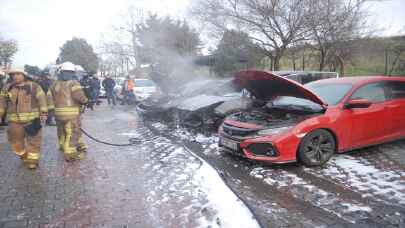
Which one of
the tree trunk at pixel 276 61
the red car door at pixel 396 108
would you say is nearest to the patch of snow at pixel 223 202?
the red car door at pixel 396 108

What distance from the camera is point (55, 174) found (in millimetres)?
5133

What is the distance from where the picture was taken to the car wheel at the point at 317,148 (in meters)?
5.06

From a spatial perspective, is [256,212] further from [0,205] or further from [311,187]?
[0,205]

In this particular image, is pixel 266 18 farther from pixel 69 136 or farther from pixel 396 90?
pixel 69 136

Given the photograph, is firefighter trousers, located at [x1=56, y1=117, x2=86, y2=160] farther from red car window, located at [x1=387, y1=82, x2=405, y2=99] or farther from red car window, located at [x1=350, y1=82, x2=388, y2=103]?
red car window, located at [x1=387, y1=82, x2=405, y2=99]

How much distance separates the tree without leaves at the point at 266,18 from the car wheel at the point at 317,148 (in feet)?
36.9

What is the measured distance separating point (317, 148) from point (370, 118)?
1189mm

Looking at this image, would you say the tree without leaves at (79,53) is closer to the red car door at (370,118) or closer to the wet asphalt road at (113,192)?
the wet asphalt road at (113,192)

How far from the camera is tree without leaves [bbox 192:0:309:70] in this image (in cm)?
1536

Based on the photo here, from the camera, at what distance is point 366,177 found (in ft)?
15.6

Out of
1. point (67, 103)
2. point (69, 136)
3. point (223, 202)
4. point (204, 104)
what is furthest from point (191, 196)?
point (204, 104)

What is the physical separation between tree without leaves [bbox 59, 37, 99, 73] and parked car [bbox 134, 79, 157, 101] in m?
33.8

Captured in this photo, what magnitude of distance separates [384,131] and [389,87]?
33.6 inches

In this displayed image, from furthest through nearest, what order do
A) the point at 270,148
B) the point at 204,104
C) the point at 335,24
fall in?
1. the point at 335,24
2. the point at 204,104
3. the point at 270,148
